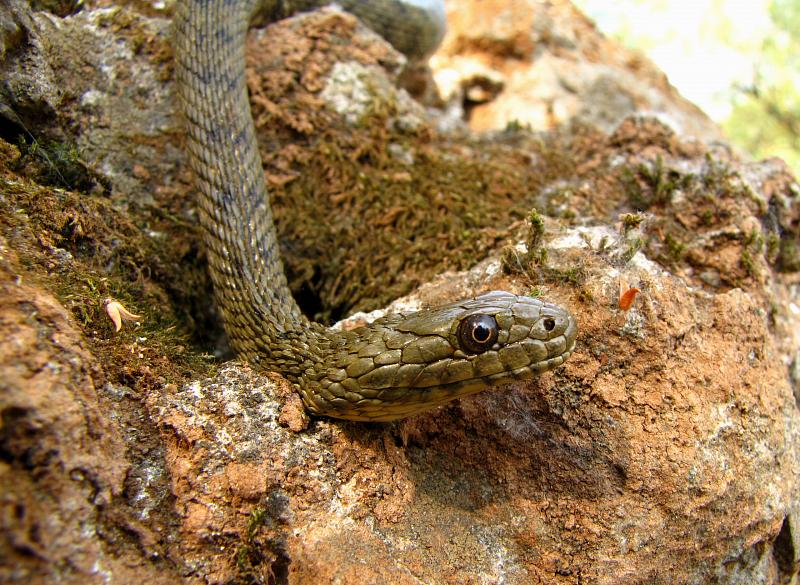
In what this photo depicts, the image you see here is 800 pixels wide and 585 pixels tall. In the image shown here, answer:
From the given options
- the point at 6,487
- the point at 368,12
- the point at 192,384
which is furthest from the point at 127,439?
the point at 368,12

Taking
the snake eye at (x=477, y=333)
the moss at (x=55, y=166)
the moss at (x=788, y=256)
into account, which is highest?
the moss at (x=55, y=166)

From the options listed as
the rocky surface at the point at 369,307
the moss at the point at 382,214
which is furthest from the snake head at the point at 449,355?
the moss at the point at 382,214

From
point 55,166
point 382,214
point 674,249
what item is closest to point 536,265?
point 674,249

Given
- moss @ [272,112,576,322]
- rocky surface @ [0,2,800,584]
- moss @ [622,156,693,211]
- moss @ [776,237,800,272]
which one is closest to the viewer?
rocky surface @ [0,2,800,584]

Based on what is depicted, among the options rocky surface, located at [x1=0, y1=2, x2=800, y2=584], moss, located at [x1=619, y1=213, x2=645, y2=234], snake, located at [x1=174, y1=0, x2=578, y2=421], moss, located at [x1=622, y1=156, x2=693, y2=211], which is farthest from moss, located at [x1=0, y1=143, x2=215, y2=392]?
moss, located at [x1=622, y1=156, x2=693, y2=211]

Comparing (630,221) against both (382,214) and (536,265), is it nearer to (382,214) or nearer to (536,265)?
(536,265)

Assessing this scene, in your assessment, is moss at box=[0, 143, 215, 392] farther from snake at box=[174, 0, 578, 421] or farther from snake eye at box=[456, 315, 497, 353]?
snake eye at box=[456, 315, 497, 353]

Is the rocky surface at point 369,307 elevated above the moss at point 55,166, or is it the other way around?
the moss at point 55,166

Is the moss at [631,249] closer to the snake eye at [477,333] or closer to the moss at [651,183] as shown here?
the moss at [651,183]
